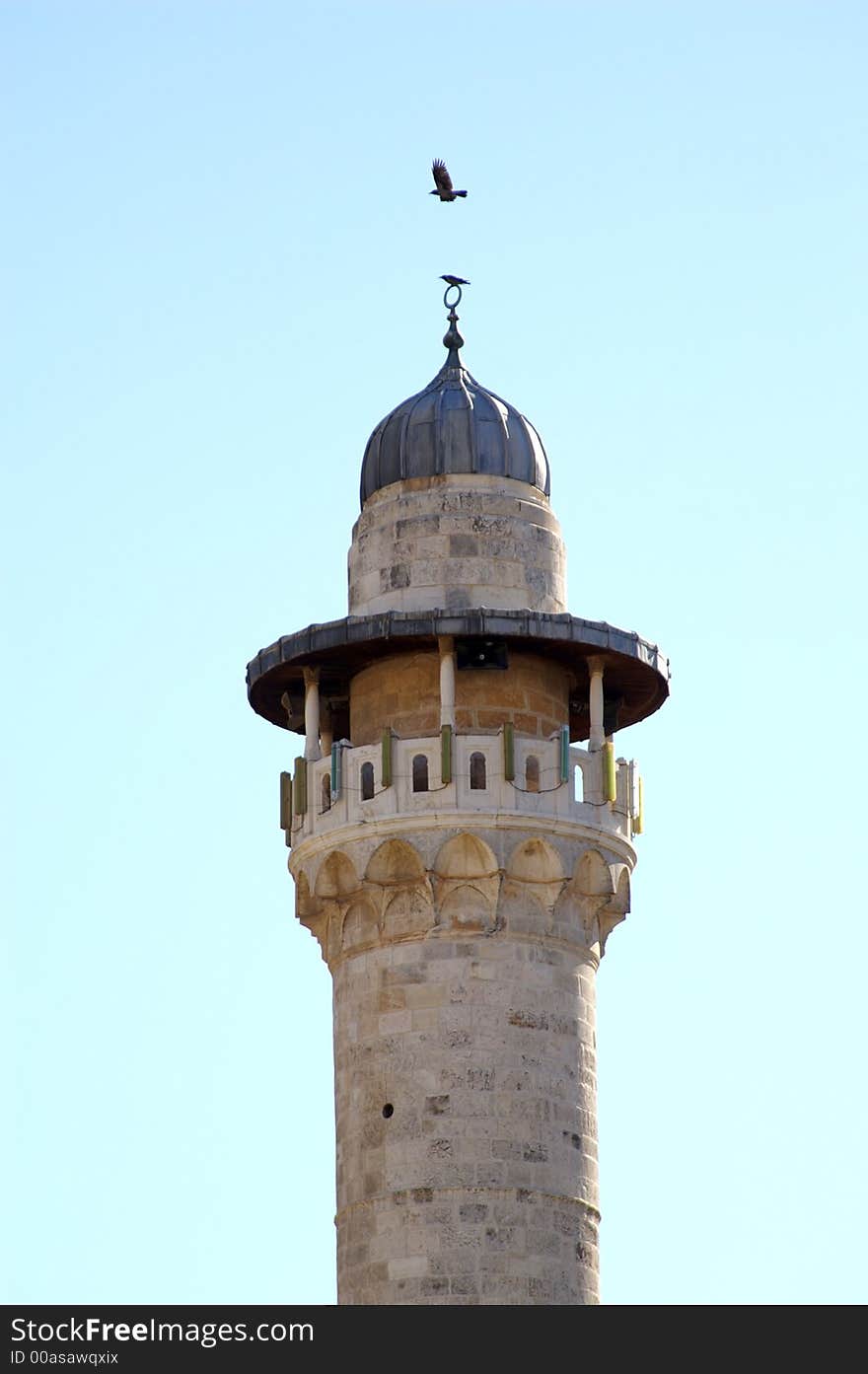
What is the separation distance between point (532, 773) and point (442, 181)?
906 cm

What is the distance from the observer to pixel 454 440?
6159 centimetres

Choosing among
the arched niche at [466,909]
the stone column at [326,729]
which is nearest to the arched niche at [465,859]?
the arched niche at [466,909]

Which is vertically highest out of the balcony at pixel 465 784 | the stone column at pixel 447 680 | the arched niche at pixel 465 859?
the stone column at pixel 447 680

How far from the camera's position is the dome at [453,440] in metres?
61.5

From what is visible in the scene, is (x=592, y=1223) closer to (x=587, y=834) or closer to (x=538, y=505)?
(x=587, y=834)

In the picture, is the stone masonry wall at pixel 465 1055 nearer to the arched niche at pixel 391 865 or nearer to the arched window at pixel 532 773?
the arched niche at pixel 391 865

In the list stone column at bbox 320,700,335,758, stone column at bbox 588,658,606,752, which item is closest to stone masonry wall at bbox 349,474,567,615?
stone column at bbox 588,658,606,752

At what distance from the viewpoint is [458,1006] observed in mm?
58438

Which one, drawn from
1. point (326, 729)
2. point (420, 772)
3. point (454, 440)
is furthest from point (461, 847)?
point (454, 440)

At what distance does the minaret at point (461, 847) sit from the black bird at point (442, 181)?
8.28 feet

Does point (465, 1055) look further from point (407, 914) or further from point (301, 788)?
point (301, 788)

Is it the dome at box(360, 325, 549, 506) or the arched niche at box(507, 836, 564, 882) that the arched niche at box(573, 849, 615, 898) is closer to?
the arched niche at box(507, 836, 564, 882)

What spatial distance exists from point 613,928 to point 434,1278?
20.5 feet

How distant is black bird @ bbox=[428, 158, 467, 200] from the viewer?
62.8 metres
